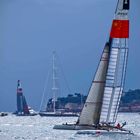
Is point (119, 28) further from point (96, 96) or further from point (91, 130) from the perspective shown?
point (91, 130)

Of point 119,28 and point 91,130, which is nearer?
point 91,130

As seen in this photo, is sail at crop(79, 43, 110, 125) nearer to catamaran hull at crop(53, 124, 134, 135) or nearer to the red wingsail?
catamaran hull at crop(53, 124, 134, 135)

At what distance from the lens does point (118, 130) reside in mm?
79312

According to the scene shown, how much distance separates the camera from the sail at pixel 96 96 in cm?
8319

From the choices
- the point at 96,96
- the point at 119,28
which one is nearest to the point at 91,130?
the point at 96,96

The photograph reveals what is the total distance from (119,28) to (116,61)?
333 cm

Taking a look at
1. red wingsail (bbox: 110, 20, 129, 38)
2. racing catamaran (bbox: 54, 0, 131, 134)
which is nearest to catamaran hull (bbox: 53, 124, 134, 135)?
racing catamaran (bbox: 54, 0, 131, 134)

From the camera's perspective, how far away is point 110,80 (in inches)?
3260

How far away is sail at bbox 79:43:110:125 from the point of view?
273 ft

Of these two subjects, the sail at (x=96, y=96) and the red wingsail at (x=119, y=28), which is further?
the sail at (x=96, y=96)

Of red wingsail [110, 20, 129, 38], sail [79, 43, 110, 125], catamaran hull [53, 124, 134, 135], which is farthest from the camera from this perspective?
sail [79, 43, 110, 125]

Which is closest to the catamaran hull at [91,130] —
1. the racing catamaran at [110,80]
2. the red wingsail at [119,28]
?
the racing catamaran at [110,80]

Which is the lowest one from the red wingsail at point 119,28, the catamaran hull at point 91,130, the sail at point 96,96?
the catamaran hull at point 91,130

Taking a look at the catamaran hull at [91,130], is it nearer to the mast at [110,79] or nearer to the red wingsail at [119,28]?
the mast at [110,79]
